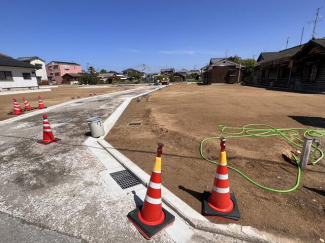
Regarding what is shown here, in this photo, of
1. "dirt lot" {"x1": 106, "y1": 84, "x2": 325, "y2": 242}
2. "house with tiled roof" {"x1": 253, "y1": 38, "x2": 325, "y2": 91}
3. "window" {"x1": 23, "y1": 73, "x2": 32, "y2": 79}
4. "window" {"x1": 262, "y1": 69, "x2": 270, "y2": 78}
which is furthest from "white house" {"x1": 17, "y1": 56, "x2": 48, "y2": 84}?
"house with tiled roof" {"x1": 253, "y1": 38, "x2": 325, "y2": 91}

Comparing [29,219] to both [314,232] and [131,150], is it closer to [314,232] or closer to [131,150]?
[131,150]

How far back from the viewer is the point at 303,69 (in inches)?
641

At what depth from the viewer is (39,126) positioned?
21.4 feet

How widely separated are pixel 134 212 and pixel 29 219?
136cm

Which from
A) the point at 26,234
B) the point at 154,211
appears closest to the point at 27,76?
the point at 26,234

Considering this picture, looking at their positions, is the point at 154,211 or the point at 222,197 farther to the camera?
the point at 222,197

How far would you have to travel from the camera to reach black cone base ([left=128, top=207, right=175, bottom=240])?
195 centimetres

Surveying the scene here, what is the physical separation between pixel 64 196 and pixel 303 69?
70.2ft

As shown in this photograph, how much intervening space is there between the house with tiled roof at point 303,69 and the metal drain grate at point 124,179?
58.9 feet

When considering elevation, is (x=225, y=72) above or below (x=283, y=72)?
above

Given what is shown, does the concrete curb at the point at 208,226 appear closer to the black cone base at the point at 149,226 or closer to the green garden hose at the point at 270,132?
the black cone base at the point at 149,226

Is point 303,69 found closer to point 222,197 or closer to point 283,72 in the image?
point 283,72

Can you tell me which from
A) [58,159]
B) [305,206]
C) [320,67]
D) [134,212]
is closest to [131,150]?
Answer: [58,159]

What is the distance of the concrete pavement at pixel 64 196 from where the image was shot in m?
2.02
